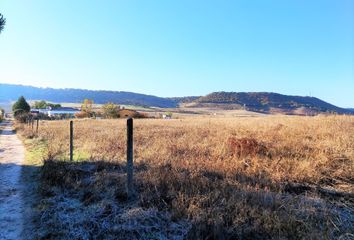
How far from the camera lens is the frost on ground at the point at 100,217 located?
476 cm

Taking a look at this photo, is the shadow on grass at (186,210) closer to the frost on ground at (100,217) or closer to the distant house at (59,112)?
the frost on ground at (100,217)

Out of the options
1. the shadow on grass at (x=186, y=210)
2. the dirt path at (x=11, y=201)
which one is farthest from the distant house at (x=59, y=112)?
the shadow on grass at (x=186, y=210)

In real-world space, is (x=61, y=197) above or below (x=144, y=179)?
below

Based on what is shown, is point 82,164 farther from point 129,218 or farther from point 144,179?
point 129,218

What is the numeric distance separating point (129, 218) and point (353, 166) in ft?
21.0

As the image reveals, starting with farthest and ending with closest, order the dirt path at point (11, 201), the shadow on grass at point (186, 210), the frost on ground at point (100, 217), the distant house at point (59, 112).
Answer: the distant house at point (59, 112)
the dirt path at point (11, 201)
the frost on ground at point (100, 217)
the shadow on grass at point (186, 210)

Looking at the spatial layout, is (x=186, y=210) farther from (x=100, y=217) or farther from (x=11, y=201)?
(x=11, y=201)

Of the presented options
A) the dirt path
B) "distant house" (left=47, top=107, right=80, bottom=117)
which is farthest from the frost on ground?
"distant house" (left=47, top=107, right=80, bottom=117)

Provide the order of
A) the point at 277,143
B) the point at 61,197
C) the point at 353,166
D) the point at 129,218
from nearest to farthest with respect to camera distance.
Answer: the point at 129,218 < the point at 61,197 < the point at 353,166 < the point at 277,143

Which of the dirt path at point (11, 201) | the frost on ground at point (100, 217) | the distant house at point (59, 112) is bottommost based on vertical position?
the distant house at point (59, 112)

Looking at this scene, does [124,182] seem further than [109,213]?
Yes

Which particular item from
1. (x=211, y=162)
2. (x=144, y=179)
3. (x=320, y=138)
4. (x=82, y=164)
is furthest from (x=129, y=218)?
(x=320, y=138)

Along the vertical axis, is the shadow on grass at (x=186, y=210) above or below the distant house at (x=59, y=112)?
above

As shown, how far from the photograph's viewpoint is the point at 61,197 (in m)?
6.55
